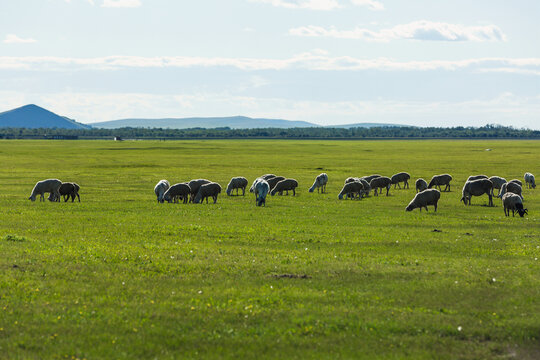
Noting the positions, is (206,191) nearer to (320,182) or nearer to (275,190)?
(275,190)

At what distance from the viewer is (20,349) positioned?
12.9 m

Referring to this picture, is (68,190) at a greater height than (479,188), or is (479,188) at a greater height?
(479,188)

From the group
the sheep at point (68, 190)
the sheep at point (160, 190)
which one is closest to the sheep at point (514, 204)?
the sheep at point (160, 190)

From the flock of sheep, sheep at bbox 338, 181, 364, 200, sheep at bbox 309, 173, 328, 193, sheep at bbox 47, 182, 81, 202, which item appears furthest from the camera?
sheep at bbox 309, 173, 328, 193

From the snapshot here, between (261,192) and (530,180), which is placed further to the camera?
(530,180)

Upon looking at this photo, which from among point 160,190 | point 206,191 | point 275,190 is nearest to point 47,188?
point 160,190

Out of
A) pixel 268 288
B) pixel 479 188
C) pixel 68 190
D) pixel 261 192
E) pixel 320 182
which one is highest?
pixel 479 188

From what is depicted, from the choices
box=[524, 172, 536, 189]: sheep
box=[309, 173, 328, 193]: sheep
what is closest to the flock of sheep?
box=[309, 173, 328, 193]: sheep

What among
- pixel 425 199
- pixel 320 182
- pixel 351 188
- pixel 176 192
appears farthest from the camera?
pixel 320 182

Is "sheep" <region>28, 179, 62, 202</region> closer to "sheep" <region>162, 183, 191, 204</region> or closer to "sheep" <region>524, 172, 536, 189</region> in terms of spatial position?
"sheep" <region>162, 183, 191, 204</region>

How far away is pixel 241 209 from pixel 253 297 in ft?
67.3

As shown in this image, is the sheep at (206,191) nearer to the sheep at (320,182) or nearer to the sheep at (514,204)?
the sheep at (320,182)

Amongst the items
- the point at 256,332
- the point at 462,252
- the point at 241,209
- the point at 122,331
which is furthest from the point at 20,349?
the point at 241,209

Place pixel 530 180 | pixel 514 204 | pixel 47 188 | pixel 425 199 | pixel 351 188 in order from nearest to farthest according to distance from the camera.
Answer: pixel 514 204 < pixel 425 199 < pixel 47 188 < pixel 351 188 < pixel 530 180
